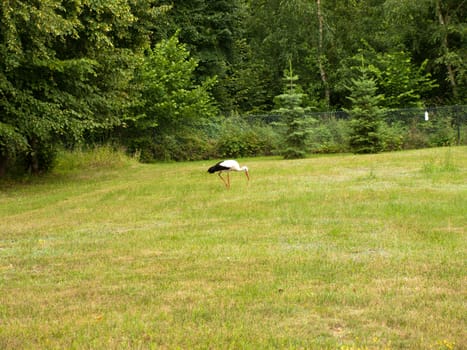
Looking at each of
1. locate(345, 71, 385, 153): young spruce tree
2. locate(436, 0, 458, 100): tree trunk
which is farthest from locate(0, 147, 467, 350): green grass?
locate(436, 0, 458, 100): tree trunk

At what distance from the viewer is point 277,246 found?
7.70m

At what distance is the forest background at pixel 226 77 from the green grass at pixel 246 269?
4.79 meters

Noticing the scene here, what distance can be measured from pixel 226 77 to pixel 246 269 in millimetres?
40612

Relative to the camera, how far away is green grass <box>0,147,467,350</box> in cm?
456

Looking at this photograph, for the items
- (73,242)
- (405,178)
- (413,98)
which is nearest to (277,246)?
(73,242)

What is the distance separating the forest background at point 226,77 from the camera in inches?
664

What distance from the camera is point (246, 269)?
21.4ft

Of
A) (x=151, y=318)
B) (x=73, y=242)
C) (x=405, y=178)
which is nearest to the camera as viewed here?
(x=151, y=318)

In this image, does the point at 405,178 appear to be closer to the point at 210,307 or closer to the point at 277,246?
the point at 277,246

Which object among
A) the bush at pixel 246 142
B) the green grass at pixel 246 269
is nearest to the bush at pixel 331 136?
the bush at pixel 246 142

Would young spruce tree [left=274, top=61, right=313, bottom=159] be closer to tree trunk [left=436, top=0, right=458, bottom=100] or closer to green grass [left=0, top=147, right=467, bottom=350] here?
green grass [left=0, top=147, right=467, bottom=350]

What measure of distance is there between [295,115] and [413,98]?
16770 mm

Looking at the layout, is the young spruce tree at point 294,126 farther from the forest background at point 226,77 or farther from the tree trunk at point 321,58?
the tree trunk at point 321,58

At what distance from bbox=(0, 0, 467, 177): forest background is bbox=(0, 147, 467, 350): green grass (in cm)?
479
